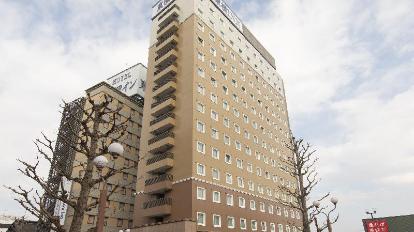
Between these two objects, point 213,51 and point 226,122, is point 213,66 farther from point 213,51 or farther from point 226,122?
point 226,122

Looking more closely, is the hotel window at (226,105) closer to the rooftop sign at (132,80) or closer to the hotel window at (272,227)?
the rooftop sign at (132,80)

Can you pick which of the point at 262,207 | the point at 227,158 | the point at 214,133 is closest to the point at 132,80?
the point at 214,133

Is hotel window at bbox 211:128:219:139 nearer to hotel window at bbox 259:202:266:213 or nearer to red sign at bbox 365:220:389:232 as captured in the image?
hotel window at bbox 259:202:266:213

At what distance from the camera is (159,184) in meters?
42.9

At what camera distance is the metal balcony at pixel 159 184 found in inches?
1663

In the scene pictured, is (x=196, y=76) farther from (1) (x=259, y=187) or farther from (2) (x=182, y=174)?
(1) (x=259, y=187)

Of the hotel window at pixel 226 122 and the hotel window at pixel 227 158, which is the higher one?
the hotel window at pixel 226 122

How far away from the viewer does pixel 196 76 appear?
49.2 m

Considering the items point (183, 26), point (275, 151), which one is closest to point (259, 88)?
point (275, 151)

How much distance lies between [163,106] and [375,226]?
33185 mm

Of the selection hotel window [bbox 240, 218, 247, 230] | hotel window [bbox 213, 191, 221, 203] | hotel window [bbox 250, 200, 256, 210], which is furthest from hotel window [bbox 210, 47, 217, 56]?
hotel window [bbox 240, 218, 247, 230]

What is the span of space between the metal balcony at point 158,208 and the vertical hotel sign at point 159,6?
1469 inches

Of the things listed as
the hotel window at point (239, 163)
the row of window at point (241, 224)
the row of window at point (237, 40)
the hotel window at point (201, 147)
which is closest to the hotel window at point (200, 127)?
the hotel window at point (201, 147)

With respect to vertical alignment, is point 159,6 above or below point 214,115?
above
